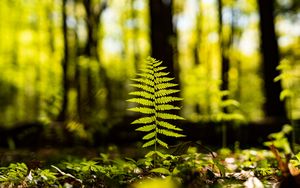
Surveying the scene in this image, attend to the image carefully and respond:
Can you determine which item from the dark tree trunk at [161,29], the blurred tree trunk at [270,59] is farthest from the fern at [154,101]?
the blurred tree trunk at [270,59]

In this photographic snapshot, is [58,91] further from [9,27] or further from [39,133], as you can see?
[9,27]

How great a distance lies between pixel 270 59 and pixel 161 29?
430 cm

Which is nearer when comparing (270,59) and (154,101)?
(154,101)

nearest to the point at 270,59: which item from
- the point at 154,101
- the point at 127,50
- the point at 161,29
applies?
the point at 161,29

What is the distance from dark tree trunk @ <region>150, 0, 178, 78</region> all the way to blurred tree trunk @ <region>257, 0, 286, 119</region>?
399 cm

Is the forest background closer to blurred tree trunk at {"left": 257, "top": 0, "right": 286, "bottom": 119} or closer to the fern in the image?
blurred tree trunk at {"left": 257, "top": 0, "right": 286, "bottom": 119}

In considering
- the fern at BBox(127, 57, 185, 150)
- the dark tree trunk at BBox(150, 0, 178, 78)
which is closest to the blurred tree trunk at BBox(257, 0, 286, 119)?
the dark tree trunk at BBox(150, 0, 178, 78)

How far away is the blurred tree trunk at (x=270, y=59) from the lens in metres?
9.66

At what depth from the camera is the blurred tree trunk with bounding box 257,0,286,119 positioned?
9664 mm

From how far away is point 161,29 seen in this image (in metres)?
6.95

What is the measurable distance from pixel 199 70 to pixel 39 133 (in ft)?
12.5

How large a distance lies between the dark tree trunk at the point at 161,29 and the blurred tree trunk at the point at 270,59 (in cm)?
399

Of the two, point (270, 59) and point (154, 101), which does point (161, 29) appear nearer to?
point (270, 59)

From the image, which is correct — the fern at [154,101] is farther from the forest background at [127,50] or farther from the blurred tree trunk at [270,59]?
the blurred tree trunk at [270,59]
